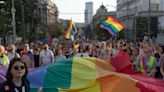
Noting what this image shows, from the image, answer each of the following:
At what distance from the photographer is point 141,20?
317 ft

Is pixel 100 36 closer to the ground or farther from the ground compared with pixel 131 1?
closer to the ground

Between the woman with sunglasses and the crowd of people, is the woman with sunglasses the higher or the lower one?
the higher one

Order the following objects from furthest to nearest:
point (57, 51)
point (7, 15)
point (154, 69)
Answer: point (7, 15) < point (57, 51) < point (154, 69)

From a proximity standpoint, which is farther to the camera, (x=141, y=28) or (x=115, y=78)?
(x=141, y=28)

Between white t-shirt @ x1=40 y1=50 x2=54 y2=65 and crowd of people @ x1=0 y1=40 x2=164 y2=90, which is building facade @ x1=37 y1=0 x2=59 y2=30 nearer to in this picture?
crowd of people @ x1=0 y1=40 x2=164 y2=90

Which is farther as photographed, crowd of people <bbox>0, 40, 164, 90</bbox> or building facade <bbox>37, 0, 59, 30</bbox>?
building facade <bbox>37, 0, 59, 30</bbox>

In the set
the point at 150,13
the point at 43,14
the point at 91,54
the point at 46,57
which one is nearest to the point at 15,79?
the point at 46,57

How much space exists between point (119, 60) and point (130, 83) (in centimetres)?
226

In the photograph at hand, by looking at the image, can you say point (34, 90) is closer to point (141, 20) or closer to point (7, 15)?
point (7, 15)

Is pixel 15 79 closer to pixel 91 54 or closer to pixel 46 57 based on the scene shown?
pixel 46 57

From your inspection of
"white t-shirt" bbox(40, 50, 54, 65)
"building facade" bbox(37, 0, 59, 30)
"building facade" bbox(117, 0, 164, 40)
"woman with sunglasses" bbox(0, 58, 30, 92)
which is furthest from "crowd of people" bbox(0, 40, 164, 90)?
"building facade" bbox(117, 0, 164, 40)

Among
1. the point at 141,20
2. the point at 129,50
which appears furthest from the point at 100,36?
the point at 129,50

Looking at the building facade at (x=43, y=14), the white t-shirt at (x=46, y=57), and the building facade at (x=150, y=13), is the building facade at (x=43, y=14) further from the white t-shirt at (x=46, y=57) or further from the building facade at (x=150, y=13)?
the white t-shirt at (x=46, y=57)

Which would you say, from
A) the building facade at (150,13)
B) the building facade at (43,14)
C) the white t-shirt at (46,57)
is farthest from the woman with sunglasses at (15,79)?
the building facade at (150,13)
